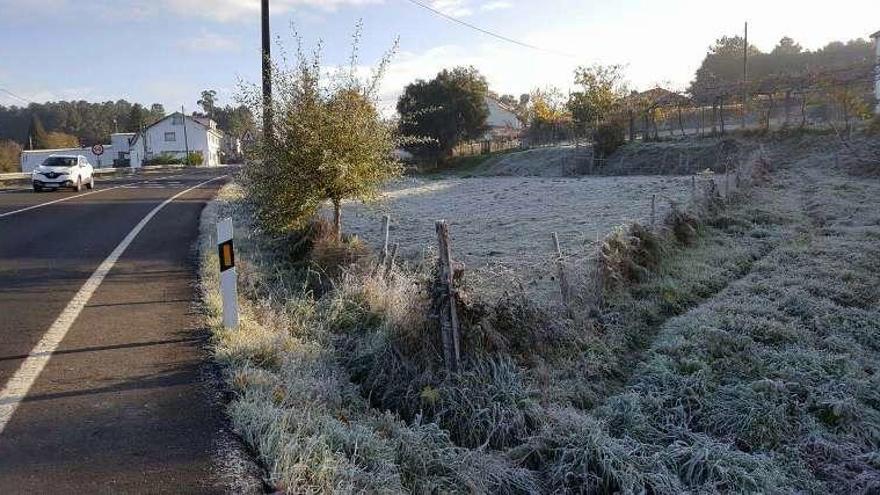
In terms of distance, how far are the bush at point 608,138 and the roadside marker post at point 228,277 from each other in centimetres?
3718

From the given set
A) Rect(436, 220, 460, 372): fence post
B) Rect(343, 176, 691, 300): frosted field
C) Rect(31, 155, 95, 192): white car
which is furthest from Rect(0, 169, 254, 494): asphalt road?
Rect(31, 155, 95, 192): white car

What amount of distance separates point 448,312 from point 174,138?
9204 cm

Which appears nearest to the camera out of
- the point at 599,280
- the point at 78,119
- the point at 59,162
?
the point at 599,280

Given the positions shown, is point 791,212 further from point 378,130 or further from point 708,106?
point 708,106

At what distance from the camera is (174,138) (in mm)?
90312

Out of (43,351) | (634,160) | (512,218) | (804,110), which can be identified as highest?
(804,110)

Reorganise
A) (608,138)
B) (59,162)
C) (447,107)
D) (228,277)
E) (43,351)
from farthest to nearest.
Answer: (447,107), (608,138), (59,162), (228,277), (43,351)

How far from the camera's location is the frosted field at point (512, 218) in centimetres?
1207

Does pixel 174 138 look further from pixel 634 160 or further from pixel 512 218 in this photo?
pixel 512 218

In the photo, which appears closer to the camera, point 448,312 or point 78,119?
point 448,312

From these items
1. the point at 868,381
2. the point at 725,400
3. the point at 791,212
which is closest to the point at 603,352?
the point at 725,400

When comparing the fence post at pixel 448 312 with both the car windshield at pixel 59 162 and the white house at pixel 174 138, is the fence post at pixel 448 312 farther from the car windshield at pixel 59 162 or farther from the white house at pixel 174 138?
the white house at pixel 174 138

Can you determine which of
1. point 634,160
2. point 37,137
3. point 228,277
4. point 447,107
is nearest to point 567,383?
point 228,277

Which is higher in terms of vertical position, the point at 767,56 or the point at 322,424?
the point at 767,56
